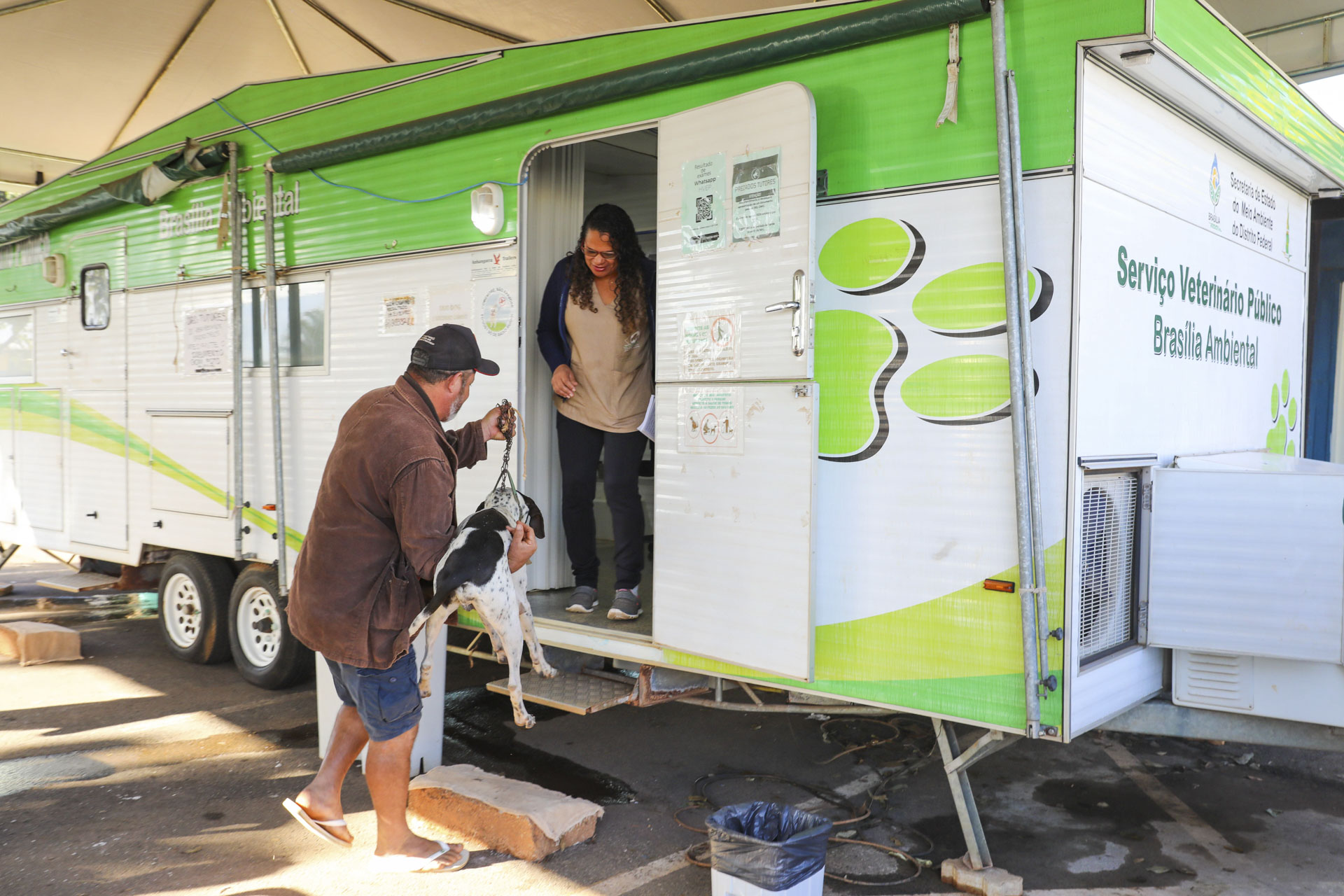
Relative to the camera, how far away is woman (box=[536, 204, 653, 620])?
430 cm

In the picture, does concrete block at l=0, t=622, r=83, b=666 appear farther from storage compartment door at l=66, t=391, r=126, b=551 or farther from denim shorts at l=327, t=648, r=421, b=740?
denim shorts at l=327, t=648, r=421, b=740

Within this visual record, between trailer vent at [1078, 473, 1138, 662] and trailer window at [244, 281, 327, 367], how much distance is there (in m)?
3.70

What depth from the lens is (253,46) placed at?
10242 mm

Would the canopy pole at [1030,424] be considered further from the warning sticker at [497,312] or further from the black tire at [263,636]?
the black tire at [263,636]

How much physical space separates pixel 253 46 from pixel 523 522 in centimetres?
892

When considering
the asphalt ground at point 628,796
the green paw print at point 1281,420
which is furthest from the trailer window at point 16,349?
the green paw print at point 1281,420

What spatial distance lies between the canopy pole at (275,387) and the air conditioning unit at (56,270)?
2474mm

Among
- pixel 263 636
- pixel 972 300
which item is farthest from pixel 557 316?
pixel 263 636

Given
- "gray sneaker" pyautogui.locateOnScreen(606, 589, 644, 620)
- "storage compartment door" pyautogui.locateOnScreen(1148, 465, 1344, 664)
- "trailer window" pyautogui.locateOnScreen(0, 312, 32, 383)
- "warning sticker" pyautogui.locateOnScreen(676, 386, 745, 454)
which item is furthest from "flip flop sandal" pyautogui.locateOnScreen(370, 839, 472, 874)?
"trailer window" pyautogui.locateOnScreen(0, 312, 32, 383)

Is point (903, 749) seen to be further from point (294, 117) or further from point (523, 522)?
point (294, 117)

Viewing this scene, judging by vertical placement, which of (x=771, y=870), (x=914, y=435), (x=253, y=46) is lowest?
(x=771, y=870)

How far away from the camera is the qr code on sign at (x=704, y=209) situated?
11.5 feet

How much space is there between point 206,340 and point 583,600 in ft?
9.48

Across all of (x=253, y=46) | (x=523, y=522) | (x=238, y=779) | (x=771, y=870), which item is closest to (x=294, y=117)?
(x=523, y=522)
